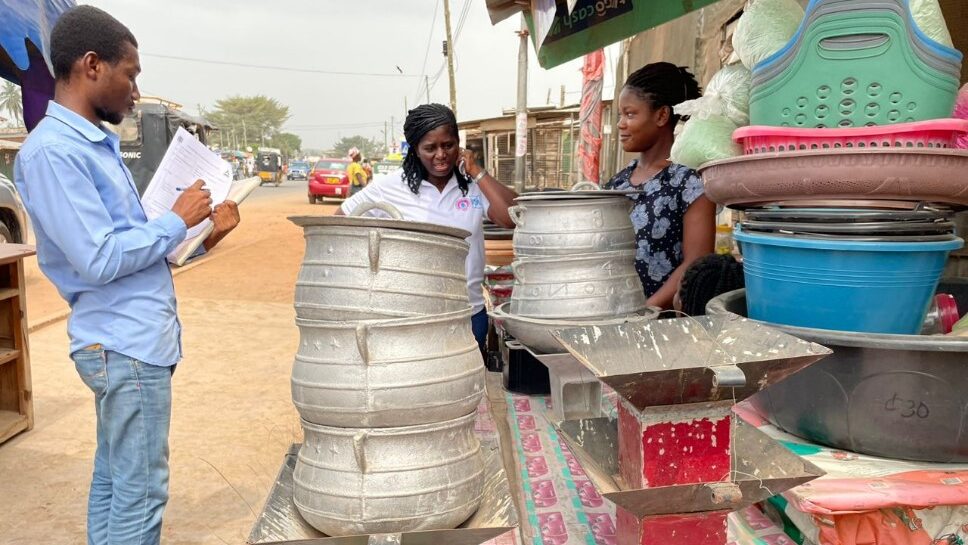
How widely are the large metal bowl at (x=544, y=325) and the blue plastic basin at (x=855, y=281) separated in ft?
1.65

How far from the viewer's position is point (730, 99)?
1956 millimetres

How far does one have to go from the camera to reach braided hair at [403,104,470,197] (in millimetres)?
2777

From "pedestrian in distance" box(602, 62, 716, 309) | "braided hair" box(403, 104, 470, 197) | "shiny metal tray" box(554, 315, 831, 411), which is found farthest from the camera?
"braided hair" box(403, 104, 470, 197)

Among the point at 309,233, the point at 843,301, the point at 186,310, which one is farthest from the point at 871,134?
the point at 186,310

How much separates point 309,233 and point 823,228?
3.96 ft

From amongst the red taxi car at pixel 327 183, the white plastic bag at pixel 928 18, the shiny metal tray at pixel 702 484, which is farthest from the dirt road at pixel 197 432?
the red taxi car at pixel 327 183

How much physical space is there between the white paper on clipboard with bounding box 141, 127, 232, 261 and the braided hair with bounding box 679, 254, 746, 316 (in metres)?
1.61

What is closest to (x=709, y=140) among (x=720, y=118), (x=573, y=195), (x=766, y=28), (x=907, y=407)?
(x=720, y=118)

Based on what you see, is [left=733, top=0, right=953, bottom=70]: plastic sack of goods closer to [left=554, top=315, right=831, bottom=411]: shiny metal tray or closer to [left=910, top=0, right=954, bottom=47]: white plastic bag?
[left=910, top=0, right=954, bottom=47]: white plastic bag

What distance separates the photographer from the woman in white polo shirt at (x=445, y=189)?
2844 millimetres

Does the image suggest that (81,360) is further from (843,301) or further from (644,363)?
(843,301)

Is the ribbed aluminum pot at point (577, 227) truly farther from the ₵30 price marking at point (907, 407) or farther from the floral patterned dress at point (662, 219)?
the ₵30 price marking at point (907, 407)

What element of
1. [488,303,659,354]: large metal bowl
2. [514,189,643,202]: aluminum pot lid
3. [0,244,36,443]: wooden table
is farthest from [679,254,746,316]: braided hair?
[0,244,36,443]: wooden table

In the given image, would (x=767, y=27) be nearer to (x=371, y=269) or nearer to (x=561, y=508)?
(x=371, y=269)
